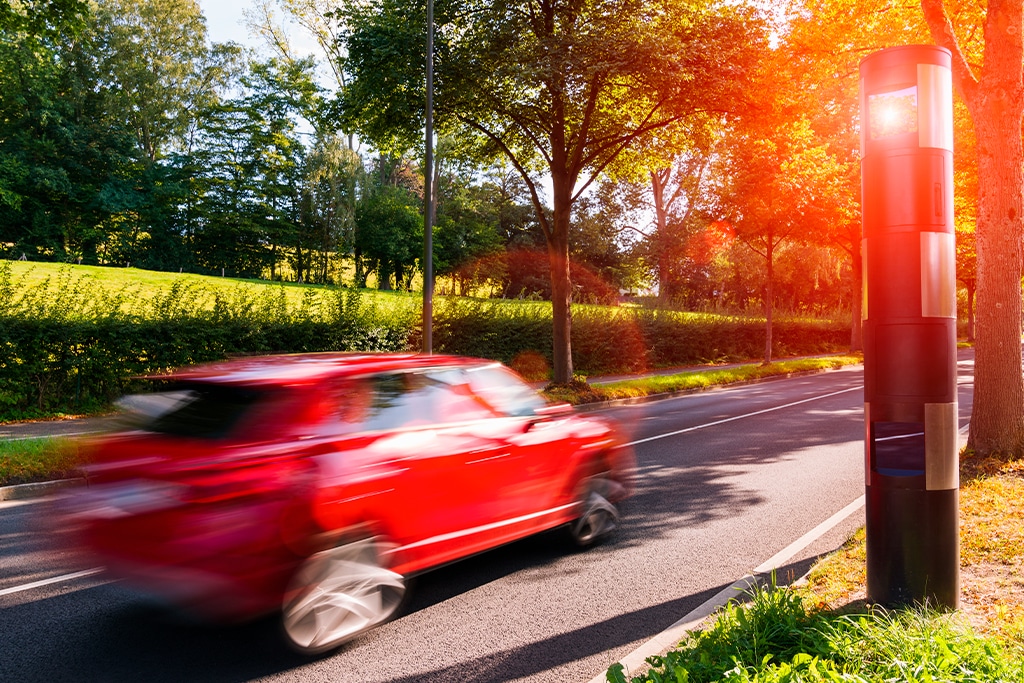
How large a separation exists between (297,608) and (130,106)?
5178 cm

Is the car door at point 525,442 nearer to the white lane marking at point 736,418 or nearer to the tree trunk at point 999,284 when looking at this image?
the tree trunk at point 999,284

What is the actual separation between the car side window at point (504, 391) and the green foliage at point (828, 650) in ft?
6.81

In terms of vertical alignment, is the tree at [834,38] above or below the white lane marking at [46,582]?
above

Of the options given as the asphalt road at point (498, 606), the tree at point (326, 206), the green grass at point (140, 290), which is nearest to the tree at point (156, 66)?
the tree at point (326, 206)

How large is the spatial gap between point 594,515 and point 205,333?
11.0 m

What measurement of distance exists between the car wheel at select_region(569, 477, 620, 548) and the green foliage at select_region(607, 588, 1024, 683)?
2.04 metres

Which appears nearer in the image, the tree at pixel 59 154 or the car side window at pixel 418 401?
the car side window at pixel 418 401

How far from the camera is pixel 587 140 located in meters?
18.8

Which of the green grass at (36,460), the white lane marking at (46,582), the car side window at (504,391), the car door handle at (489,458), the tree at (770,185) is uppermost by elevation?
the tree at (770,185)

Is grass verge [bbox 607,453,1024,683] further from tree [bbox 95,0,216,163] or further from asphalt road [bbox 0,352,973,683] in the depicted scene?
tree [bbox 95,0,216,163]

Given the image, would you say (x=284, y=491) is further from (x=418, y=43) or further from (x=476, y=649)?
(x=418, y=43)

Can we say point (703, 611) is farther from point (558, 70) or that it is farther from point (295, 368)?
point (558, 70)

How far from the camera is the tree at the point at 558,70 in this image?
1480cm

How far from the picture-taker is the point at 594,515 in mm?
6168
